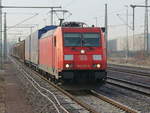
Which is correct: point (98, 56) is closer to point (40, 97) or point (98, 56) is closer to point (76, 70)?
point (76, 70)

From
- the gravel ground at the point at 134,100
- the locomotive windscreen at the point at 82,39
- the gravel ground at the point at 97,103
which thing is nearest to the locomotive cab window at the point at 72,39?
the locomotive windscreen at the point at 82,39

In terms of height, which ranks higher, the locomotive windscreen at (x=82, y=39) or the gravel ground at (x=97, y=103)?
the locomotive windscreen at (x=82, y=39)

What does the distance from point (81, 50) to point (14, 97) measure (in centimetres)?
339

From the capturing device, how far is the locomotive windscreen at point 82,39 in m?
17.0

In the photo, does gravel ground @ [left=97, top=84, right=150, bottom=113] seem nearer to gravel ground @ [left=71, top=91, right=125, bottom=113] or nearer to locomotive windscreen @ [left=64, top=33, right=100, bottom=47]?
gravel ground @ [left=71, top=91, right=125, bottom=113]

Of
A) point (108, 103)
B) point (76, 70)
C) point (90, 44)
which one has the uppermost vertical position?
point (90, 44)

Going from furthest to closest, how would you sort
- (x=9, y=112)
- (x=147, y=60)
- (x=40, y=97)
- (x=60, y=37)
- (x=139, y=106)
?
(x=147, y=60) < (x=60, y=37) < (x=40, y=97) < (x=139, y=106) < (x=9, y=112)

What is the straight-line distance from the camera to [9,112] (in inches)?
471

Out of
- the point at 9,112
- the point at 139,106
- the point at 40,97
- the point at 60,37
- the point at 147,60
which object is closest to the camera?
the point at 9,112


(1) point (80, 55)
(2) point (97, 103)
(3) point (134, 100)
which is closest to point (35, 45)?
(1) point (80, 55)

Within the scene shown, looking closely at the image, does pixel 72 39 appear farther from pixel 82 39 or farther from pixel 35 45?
pixel 35 45

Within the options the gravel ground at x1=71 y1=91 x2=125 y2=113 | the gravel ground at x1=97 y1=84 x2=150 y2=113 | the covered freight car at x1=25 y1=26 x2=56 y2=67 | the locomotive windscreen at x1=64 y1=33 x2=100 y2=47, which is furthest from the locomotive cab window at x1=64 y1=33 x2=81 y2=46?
the covered freight car at x1=25 y1=26 x2=56 y2=67

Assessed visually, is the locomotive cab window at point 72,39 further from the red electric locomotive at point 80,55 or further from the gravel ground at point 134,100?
the gravel ground at point 134,100

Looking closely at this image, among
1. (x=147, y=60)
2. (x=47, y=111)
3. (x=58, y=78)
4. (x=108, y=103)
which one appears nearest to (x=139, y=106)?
(x=108, y=103)
